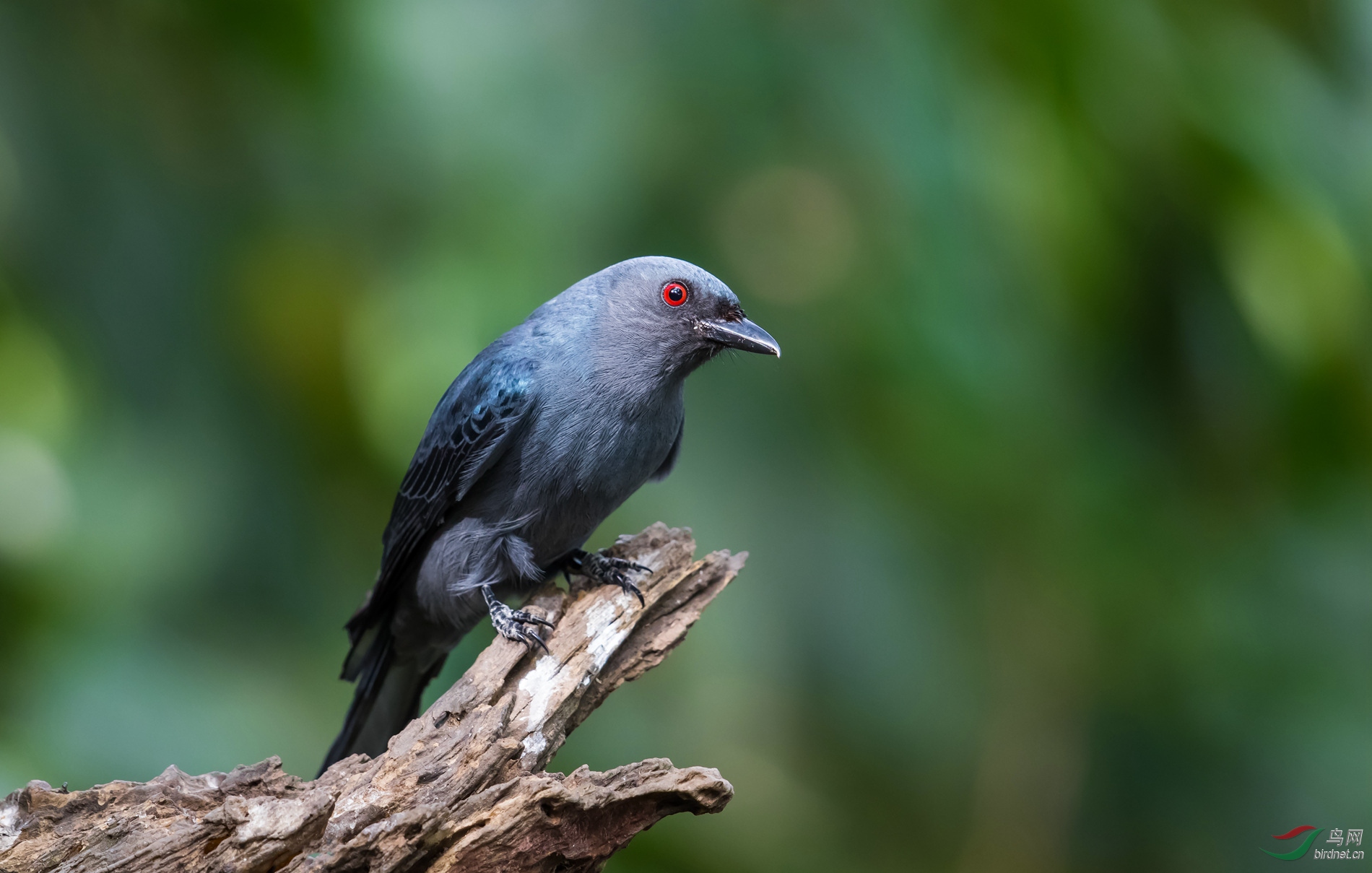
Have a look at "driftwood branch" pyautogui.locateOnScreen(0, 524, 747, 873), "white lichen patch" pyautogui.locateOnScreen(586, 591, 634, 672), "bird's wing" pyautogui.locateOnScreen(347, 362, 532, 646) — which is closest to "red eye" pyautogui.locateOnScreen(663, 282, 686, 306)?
"bird's wing" pyautogui.locateOnScreen(347, 362, 532, 646)

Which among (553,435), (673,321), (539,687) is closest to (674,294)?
(673,321)

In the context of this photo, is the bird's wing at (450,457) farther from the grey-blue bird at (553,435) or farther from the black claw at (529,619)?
the black claw at (529,619)

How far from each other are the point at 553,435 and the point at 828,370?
8.36 feet

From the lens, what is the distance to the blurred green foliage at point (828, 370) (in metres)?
5.65

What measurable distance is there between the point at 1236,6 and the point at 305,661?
645 cm

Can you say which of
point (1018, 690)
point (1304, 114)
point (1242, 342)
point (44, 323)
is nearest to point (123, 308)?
point (44, 323)

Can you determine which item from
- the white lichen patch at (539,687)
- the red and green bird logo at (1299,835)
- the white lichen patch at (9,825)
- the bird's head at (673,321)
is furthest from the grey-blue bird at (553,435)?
the red and green bird logo at (1299,835)

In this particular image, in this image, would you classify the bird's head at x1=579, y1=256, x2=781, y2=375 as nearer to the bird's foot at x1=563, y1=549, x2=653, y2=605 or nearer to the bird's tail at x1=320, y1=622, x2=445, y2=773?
the bird's foot at x1=563, y1=549, x2=653, y2=605

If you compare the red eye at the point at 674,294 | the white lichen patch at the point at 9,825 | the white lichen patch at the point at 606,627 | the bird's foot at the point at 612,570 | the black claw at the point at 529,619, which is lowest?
the white lichen patch at the point at 9,825

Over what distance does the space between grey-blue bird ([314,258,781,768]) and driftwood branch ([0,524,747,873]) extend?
0.64m

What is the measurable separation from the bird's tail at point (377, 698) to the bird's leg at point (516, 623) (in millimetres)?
916

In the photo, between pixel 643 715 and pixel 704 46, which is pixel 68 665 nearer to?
pixel 643 715

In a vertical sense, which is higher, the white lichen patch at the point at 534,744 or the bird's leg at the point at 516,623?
the bird's leg at the point at 516,623

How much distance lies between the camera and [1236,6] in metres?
6.07
